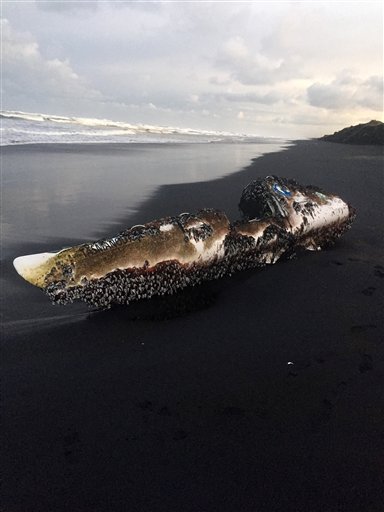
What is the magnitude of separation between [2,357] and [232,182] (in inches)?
275

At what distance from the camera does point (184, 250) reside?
237cm

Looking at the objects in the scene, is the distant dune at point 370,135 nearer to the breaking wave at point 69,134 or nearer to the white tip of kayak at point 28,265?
the breaking wave at point 69,134

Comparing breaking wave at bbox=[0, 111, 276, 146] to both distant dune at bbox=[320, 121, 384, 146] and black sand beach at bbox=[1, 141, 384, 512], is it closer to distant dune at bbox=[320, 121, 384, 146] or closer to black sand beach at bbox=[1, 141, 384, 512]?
distant dune at bbox=[320, 121, 384, 146]

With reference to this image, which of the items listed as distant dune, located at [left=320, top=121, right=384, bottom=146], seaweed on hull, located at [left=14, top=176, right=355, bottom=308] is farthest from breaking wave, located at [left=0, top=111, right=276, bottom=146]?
seaweed on hull, located at [left=14, top=176, right=355, bottom=308]

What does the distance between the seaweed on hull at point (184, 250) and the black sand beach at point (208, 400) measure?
16 cm

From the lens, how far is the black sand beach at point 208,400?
1.25m

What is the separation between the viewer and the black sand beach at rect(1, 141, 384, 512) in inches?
49.1

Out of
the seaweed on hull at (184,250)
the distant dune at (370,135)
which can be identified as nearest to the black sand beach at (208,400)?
the seaweed on hull at (184,250)

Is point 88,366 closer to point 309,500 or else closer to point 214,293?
point 214,293

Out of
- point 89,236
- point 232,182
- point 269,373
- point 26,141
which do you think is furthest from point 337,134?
point 269,373

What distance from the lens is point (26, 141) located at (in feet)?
60.7

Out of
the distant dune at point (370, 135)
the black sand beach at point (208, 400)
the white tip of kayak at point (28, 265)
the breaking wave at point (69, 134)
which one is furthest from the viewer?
the distant dune at point (370, 135)

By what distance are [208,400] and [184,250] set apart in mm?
974

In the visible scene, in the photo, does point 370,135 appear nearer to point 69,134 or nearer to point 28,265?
point 69,134
